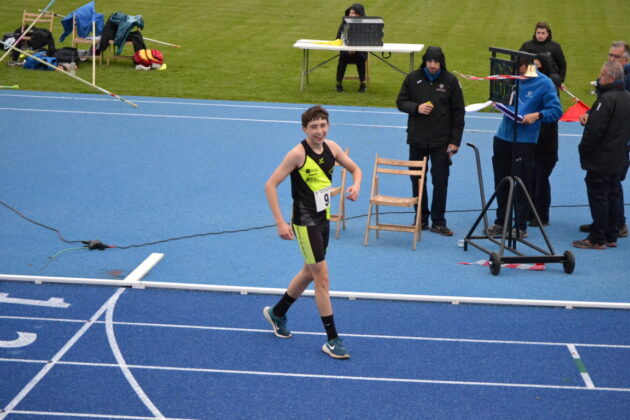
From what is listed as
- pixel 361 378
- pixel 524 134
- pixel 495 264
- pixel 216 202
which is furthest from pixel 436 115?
pixel 361 378

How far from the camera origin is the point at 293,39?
2552 centimetres

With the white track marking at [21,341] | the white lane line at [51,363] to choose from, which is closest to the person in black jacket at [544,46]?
the white lane line at [51,363]

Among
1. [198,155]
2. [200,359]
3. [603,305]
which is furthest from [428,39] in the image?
[200,359]

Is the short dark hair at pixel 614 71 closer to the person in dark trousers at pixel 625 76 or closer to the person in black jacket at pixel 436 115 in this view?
the person in dark trousers at pixel 625 76

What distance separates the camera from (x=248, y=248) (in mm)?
9727

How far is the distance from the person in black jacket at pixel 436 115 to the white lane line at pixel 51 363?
419 cm

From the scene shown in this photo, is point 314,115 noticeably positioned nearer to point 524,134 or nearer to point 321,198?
point 321,198

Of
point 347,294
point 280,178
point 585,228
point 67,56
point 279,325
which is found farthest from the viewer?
point 67,56

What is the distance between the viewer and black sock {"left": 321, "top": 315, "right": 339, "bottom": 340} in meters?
6.98

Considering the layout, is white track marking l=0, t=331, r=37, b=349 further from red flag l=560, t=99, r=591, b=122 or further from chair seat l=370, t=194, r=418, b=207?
red flag l=560, t=99, r=591, b=122

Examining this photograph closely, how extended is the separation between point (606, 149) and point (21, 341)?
261 inches

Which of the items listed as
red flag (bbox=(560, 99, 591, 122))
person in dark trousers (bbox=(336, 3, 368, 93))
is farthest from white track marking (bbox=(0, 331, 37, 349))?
person in dark trousers (bbox=(336, 3, 368, 93))

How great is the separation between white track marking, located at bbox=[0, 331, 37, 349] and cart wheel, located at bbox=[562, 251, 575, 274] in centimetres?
552

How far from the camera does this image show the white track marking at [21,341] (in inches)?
282
